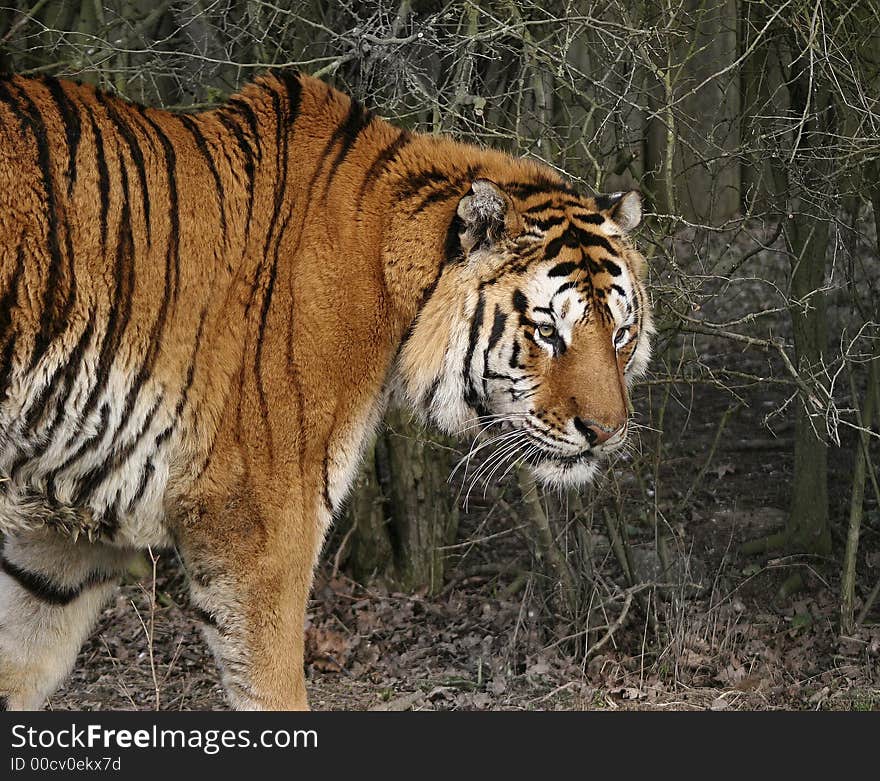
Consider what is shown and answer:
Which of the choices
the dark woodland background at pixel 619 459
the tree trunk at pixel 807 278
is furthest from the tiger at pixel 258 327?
the tree trunk at pixel 807 278

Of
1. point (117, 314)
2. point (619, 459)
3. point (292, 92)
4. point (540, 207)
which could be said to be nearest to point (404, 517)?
point (619, 459)

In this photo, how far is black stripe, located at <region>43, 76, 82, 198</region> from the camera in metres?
3.96

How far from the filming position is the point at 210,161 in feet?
13.9

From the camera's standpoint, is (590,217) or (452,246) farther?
(590,217)

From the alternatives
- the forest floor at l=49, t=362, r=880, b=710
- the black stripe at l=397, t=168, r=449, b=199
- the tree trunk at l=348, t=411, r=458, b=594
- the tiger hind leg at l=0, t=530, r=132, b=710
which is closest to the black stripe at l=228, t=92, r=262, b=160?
the black stripe at l=397, t=168, r=449, b=199

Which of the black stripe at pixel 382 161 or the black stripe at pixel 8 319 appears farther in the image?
the black stripe at pixel 382 161

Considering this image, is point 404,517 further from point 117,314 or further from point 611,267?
point 117,314

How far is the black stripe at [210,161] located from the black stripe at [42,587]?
57.3 inches

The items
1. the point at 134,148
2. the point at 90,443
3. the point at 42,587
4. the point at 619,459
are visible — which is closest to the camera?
the point at 90,443

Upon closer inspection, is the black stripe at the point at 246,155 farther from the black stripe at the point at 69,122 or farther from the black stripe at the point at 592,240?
the black stripe at the point at 592,240

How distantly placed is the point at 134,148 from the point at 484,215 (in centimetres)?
118

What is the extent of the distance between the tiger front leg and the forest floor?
1283mm

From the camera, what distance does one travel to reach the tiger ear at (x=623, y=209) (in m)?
4.57
